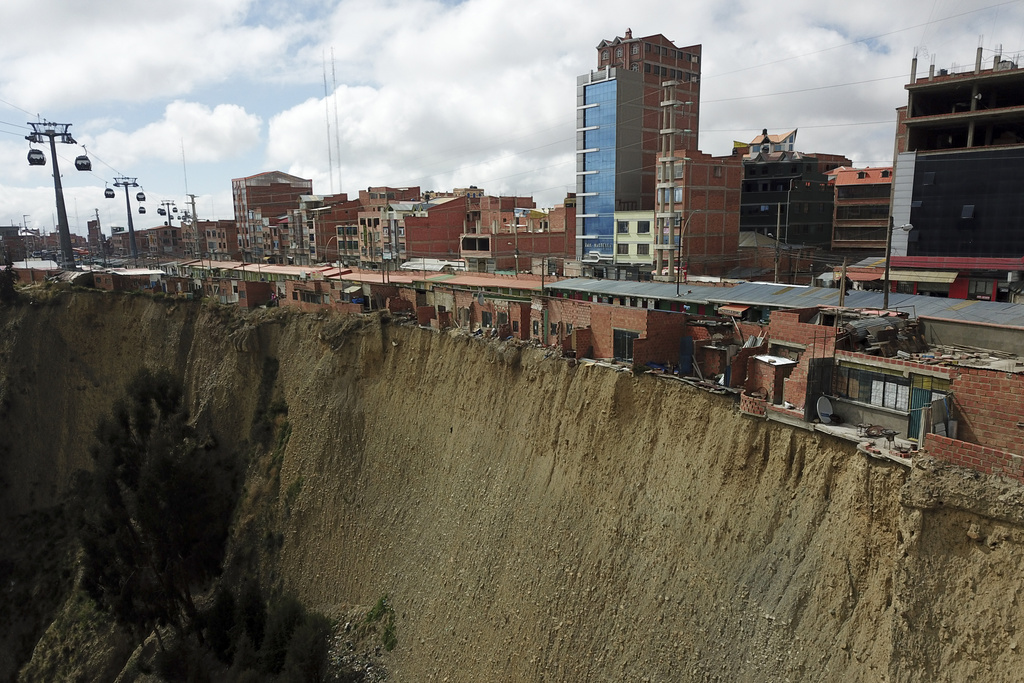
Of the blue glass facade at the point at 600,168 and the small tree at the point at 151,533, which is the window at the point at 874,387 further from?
the blue glass facade at the point at 600,168

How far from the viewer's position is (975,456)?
10.6m

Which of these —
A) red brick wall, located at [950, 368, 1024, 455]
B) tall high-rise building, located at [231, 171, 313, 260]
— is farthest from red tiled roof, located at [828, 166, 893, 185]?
tall high-rise building, located at [231, 171, 313, 260]

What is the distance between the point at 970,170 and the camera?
92.8 feet

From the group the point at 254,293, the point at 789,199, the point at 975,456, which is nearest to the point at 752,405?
the point at 975,456

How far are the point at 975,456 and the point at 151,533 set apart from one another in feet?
92.2

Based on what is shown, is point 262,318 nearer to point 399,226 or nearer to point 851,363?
point 399,226

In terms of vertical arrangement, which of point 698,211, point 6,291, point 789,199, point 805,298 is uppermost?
point 789,199

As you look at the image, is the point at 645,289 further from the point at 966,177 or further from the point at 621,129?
the point at 621,129

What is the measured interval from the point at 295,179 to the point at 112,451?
55183 millimetres

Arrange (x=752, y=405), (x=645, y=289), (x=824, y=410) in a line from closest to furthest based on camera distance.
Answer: (x=824, y=410)
(x=752, y=405)
(x=645, y=289)

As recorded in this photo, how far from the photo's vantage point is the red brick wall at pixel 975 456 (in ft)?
33.6

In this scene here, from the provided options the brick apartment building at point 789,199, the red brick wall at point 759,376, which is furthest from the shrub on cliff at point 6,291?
the brick apartment building at point 789,199

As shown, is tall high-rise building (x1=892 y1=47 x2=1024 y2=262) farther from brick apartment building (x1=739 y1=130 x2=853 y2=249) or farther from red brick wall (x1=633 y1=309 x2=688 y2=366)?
red brick wall (x1=633 y1=309 x2=688 y2=366)

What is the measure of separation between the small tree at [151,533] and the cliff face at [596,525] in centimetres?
379
